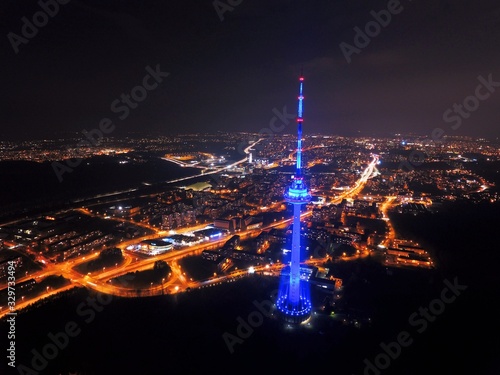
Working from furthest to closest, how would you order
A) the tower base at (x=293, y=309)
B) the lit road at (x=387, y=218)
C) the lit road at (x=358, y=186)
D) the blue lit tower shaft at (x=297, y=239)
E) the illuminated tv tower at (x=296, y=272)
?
the lit road at (x=358, y=186), the lit road at (x=387, y=218), the blue lit tower shaft at (x=297, y=239), the illuminated tv tower at (x=296, y=272), the tower base at (x=293, y=309)

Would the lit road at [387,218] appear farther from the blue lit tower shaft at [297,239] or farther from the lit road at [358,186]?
the blue lit tower shaft at [297,239]

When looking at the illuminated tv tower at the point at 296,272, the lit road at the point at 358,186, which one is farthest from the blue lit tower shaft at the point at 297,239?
the lit road at the point at 358,186

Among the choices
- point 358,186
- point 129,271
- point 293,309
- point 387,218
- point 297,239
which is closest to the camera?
point 293,309

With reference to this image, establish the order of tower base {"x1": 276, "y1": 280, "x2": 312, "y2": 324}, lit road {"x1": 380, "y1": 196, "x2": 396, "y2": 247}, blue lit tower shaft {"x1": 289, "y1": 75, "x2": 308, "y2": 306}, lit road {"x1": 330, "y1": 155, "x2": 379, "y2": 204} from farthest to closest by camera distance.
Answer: lit road {"x1": 330, "y1": 155, "x2": 379, "y2": 204} < lit road {"x1": 380, "y1": 196, "x2": 396, "y2": 247} < blue lit tower shaft {"x1": 289, "y1": 75, "x2": 308, "y2": 306} < tower base {"x1": 276, "y1": 280, "x2": 312, "y2": 324}

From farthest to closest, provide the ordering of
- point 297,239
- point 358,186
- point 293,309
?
point 358,186 → point 297,239 → point 293,309

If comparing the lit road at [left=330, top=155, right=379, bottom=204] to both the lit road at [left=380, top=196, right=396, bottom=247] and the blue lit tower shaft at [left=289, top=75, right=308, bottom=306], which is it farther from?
the blue lit tower shaft at [left=289, top=75, right=308, bottom=306]

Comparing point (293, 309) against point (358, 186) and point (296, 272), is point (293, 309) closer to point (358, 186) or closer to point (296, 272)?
point (296, 272)

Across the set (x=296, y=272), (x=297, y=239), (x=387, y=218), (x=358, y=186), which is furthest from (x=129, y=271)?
(x=358, y=186)

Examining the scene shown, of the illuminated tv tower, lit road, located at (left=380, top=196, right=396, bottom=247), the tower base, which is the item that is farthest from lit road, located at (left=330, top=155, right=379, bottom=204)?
the tower base

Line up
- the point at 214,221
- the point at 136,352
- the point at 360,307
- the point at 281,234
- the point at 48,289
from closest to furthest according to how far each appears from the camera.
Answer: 1. the point at 136,352
2. the point at 360,307
3. the point at 48,289
4. the point at 281,234
5. the point at 214,221

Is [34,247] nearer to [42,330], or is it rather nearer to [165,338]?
[42,330]

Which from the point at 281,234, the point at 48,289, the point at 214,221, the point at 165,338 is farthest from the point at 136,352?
the point at 214,221
